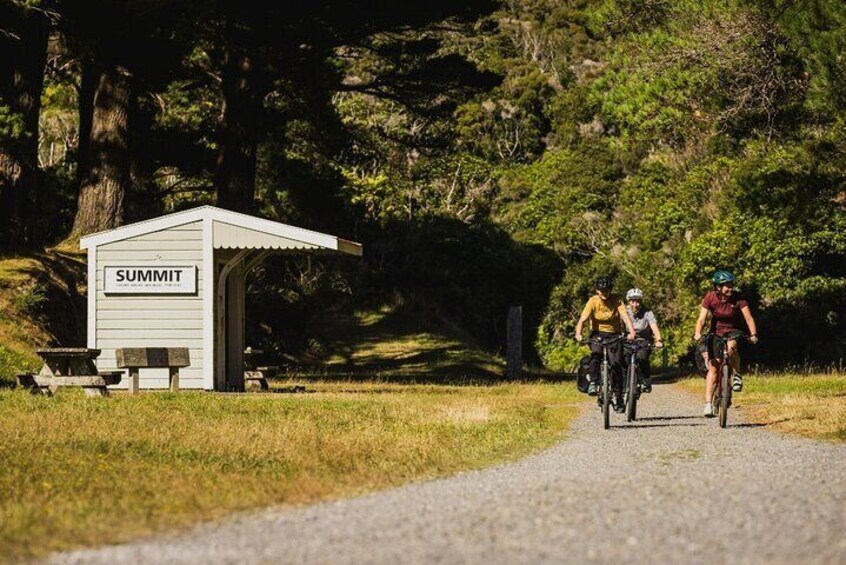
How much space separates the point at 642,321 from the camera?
1820cm

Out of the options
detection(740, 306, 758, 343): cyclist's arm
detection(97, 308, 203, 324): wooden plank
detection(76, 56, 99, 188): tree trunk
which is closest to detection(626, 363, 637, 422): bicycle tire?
detection(740, 306, 758, 343): cyclist's arm

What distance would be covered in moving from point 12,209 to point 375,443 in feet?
57.6

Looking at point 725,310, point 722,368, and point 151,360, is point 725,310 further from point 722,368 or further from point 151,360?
point 151,360

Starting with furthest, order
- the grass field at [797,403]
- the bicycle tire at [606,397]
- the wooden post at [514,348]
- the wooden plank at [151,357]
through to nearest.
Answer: the wooden post at [514,348] < the wooden plank at [151,357] < the bicycle tire at [606,397] < the grass field at [797,403]

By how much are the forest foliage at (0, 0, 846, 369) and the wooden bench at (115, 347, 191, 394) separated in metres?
5.39

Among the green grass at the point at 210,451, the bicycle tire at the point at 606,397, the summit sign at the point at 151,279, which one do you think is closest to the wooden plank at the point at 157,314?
the summit sign at the point at 151,279

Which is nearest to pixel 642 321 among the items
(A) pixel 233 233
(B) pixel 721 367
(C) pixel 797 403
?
(B) pixel 721 367

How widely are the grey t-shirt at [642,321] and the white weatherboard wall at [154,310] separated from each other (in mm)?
9613

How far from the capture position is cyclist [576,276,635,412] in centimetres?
1720

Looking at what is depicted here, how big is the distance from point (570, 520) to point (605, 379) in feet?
27.1

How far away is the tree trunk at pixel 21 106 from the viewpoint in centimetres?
2956

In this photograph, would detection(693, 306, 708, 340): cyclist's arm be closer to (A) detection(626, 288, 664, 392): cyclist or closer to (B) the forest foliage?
(A) detection(626, 288, 664, 392): cyclist

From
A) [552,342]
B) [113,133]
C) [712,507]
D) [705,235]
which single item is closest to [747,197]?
[113,133]

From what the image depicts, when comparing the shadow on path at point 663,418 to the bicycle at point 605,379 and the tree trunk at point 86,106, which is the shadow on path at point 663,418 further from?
the tree trunk at point 86,106
